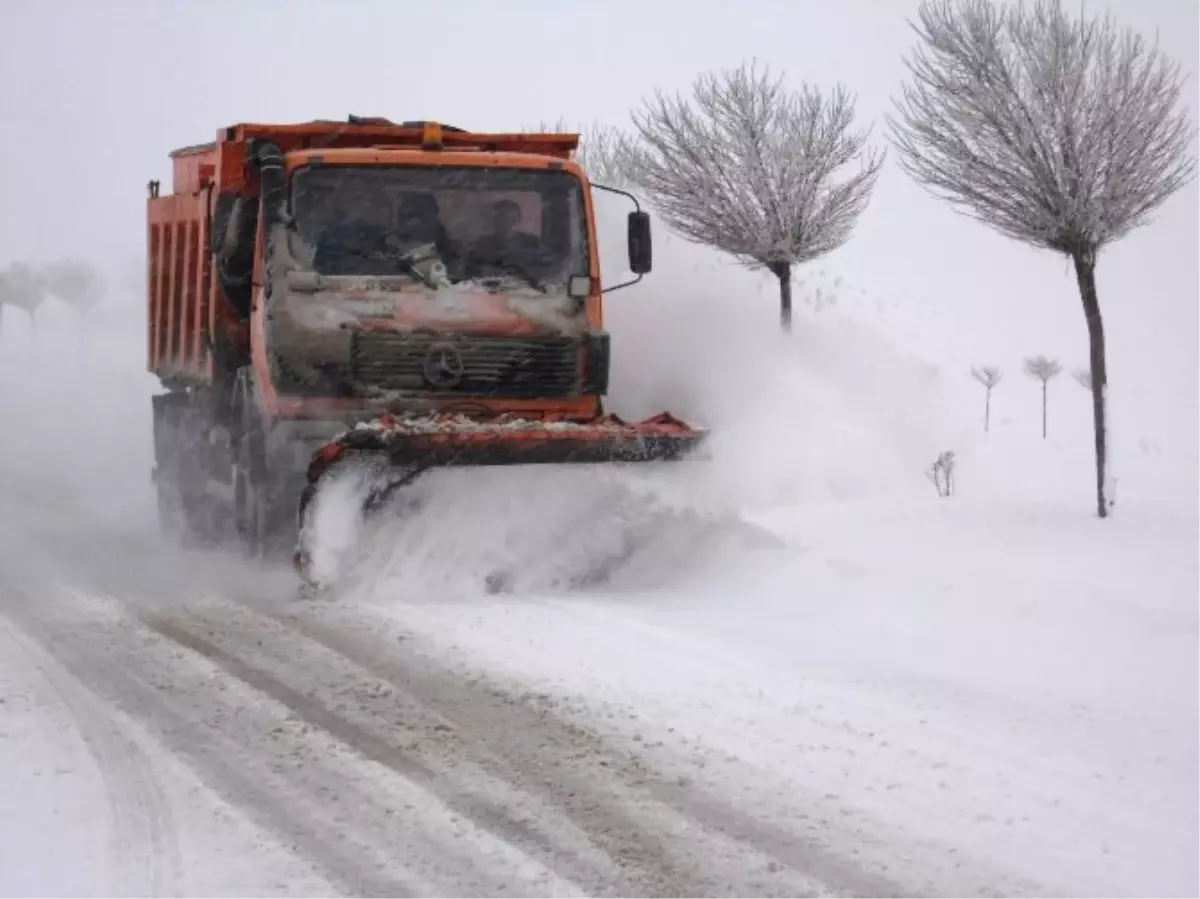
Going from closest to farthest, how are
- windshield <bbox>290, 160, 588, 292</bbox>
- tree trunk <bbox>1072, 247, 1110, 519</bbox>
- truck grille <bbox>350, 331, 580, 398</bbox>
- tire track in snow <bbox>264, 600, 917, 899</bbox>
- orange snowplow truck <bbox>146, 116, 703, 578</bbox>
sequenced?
tire track in snow <bbox>264, 600, 917, 899</bbox> → orange snowplow truck <bbox>146, 116, 703, 578</bbox> → truck grille <bbox>350, 331, 580, 398</bbox> → windshield <bbox>290, 160, 588, 292</bbox> → tree trunk <bbox>1072, 247, 1110, 519</bbox>

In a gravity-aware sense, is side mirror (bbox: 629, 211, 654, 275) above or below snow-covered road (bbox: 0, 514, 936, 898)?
above

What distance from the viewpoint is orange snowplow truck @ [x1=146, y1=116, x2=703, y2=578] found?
8.02 metres

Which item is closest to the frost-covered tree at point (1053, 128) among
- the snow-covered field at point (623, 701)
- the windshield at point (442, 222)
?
the snow-covered field at point (623, 701)

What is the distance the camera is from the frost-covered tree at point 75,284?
54969 mm

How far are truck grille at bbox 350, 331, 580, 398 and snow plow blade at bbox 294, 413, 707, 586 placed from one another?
1.12 ft

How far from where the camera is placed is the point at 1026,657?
707 centimetres

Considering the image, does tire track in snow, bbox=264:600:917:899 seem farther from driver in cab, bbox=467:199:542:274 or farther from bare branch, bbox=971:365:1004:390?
bare branch, bbox=971:365:1004:390

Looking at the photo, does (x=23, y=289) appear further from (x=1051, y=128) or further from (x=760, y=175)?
(x=1051, y=128)

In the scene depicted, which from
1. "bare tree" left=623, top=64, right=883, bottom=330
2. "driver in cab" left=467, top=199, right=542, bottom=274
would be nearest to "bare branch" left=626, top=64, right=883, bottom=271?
"bare tree" left=623, top=64, right=883, bottom=330

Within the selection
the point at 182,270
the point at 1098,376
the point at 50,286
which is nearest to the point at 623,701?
the point at 182,270

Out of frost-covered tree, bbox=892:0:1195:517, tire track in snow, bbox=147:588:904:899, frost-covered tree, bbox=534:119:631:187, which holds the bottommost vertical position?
tire track in snow, bbox=147:588:904:899

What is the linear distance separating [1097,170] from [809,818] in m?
8.52

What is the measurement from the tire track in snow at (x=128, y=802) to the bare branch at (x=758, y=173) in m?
12.2

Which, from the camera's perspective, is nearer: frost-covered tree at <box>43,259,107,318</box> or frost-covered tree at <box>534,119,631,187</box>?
A: frost-covered tree at <box>534,119,631,187</box>
